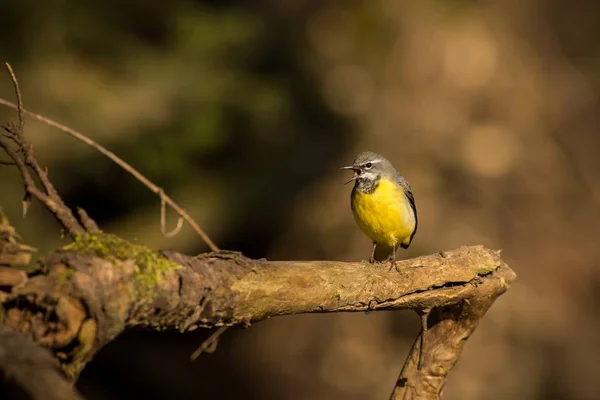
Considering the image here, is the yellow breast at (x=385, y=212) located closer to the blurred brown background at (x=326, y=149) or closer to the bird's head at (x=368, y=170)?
the bird's head at (x=368, y=170)

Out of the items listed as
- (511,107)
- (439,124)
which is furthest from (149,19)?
(511,107)

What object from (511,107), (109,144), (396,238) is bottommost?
(396,238)

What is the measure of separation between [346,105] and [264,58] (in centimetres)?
155

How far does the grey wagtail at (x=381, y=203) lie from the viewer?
20.8 ft

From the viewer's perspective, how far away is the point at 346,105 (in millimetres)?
13352

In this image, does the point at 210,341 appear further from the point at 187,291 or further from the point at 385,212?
the point at 385,212

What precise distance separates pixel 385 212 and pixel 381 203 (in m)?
0.08

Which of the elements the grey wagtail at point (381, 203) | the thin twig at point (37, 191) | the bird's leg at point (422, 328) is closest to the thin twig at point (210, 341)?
the thin twig at point (37, 191)

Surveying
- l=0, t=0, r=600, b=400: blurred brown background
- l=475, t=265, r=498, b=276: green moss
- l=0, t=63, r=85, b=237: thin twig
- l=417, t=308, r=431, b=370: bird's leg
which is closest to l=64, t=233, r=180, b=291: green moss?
l=0, t=63, r=85, b=237: thin twig

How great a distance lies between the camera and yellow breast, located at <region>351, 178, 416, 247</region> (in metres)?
6.32

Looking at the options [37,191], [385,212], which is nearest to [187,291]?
[37,191]

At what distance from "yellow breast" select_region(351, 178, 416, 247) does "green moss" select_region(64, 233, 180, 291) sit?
3.38 metres

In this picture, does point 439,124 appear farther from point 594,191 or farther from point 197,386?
point 197,386

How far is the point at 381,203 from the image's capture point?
6.31 metres
